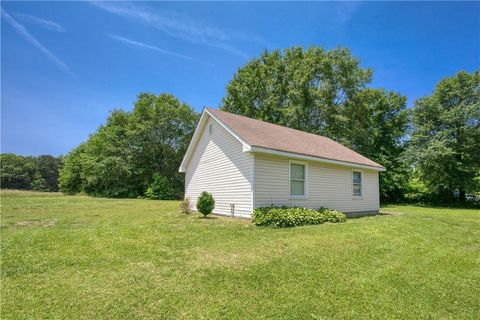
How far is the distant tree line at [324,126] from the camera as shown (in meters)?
26.1

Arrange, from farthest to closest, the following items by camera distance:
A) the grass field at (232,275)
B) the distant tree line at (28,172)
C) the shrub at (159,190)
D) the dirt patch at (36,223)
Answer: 1. the distant tree line at (28,172)
2. the shrub at (159,190)
3. the dirt patch at (36,223)
4. the grass field at (232,275)

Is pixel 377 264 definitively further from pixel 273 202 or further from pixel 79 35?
pixel 79 35

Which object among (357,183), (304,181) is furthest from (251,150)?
(357,183)

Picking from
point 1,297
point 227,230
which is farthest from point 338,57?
point 1,297

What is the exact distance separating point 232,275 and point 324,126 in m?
28.2

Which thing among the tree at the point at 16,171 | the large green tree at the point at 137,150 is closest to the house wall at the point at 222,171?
the large green tree at the point at 137,150

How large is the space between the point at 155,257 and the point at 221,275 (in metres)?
1.71

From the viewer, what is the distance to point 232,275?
4.94 m

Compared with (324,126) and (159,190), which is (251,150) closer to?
(159,190)

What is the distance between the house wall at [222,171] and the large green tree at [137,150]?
57.2 feet

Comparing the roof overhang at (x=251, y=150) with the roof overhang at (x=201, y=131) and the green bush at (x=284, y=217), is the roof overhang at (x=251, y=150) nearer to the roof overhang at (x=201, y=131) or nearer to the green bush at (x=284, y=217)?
the roof overhang at (x=201, y=131)

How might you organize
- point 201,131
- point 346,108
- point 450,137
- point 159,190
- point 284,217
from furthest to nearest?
1. point 159,190
2. point 346,108
3. point 450,137
4. point 201,131
5. point 284,217

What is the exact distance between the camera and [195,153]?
15883 mm

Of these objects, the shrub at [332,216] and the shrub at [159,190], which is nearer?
the shrub at [332,216]
